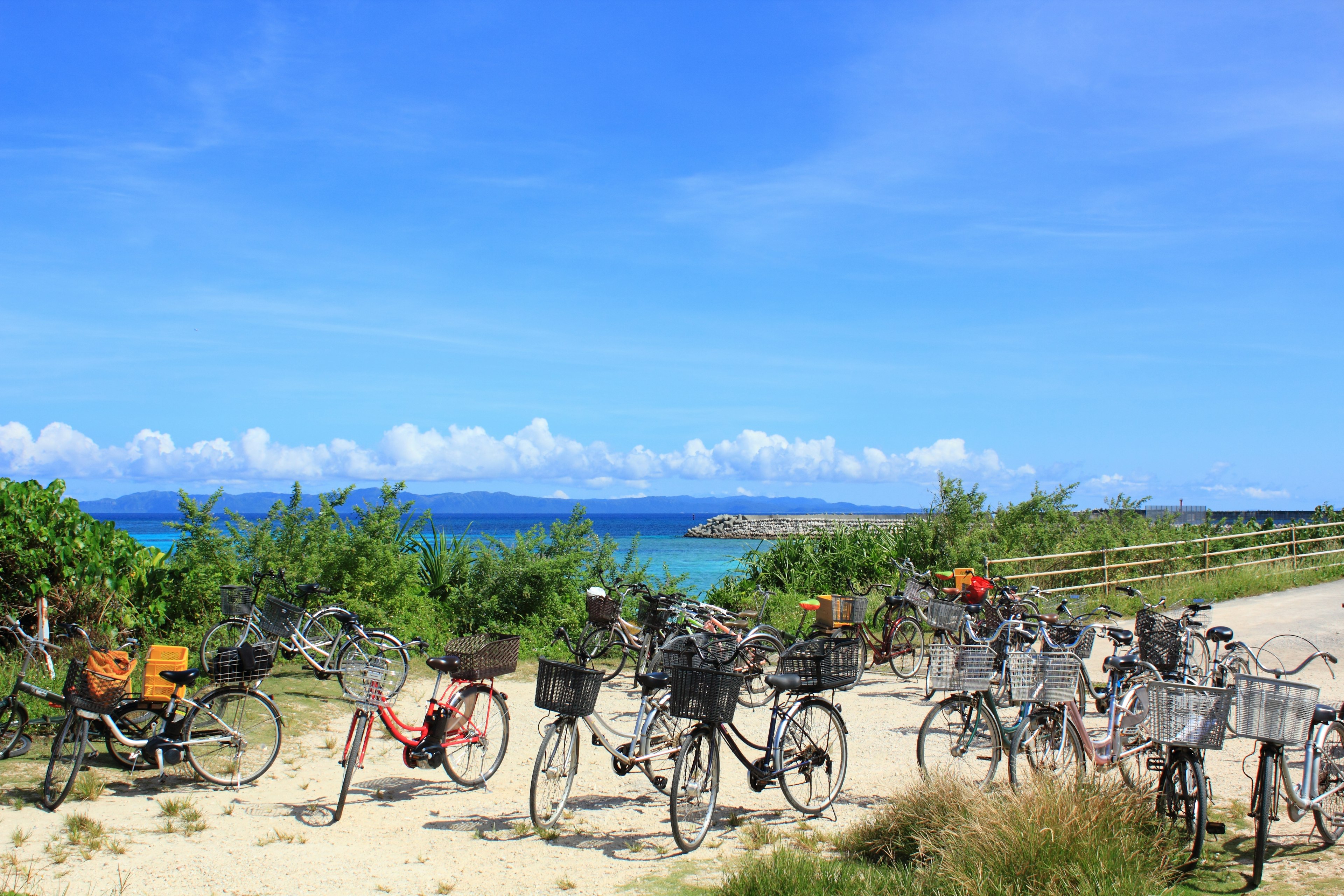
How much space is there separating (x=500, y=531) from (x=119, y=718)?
86453 millimetres

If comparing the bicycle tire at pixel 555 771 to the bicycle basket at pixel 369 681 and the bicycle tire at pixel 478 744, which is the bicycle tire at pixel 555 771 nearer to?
the bicycle tire at pixel 478 744

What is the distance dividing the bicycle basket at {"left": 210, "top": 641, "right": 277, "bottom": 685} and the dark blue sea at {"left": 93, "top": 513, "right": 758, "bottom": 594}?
495cm

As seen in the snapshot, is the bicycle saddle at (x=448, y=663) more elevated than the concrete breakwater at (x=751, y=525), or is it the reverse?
the bicycle saddle at (x=448, y=663)

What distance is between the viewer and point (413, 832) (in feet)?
18.3

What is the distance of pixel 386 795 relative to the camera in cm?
627

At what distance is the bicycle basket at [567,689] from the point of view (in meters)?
5.50

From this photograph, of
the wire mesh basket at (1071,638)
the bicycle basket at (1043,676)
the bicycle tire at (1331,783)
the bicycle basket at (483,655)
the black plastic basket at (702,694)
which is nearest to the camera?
the bicycle tire at (1331,783)

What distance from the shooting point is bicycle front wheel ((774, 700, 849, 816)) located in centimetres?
597

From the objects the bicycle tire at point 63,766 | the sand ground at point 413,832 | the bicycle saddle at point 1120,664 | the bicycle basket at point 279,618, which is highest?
the bicycle saddle at point 1120,664

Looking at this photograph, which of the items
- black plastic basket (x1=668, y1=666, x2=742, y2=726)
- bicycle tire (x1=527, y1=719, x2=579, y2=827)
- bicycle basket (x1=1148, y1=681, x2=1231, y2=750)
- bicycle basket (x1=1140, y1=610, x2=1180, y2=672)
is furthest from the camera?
bicycle basket (x1=1140, y1=610, x2=1180, y2=672)

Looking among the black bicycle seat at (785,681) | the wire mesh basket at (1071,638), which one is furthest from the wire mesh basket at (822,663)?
the wire mesh basket at (1071,638)

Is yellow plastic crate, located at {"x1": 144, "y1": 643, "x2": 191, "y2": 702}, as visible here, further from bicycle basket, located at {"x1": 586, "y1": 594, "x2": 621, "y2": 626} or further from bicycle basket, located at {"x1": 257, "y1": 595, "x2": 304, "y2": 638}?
bicycle basket, located at {"x1": 586, "y1": 594, "x2": 621, "y2": 626}

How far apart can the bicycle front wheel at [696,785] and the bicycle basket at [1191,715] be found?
2.38 m

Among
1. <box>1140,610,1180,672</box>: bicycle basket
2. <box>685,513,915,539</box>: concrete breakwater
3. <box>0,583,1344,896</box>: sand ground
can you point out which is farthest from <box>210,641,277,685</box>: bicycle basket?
<box>685,513,915,539</box>: concrete breakwater
